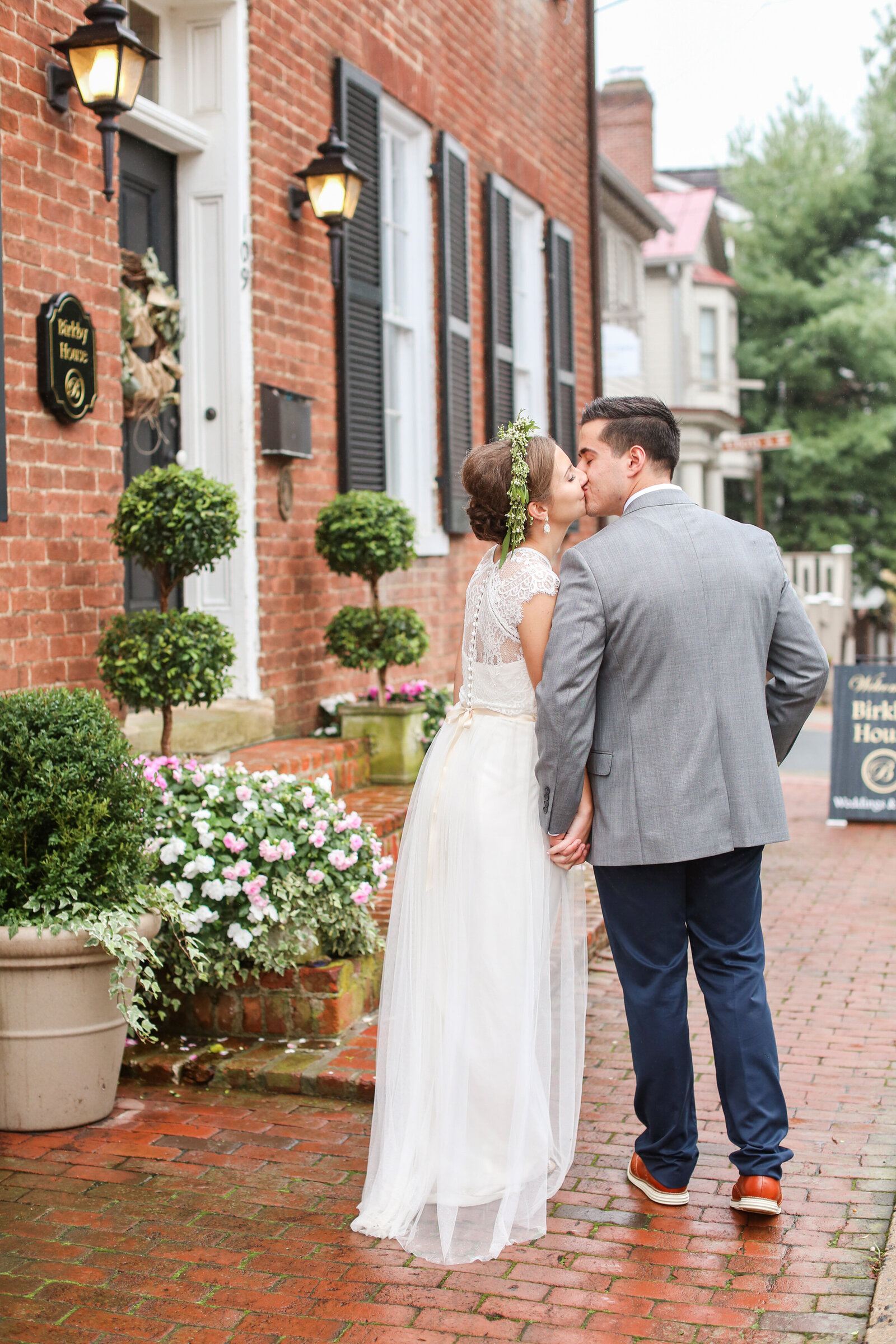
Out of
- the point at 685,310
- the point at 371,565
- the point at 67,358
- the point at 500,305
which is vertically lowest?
the point at 371,565

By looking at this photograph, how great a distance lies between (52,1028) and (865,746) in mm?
6491

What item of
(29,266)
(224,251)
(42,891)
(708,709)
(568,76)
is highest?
(568,76)

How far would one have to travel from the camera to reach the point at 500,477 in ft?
11.1

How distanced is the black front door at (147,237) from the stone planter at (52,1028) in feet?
8.17

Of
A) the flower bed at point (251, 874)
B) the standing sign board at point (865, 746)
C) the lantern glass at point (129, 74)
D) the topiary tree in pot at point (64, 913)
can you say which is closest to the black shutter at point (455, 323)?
the standing sign board at point (865, 746)

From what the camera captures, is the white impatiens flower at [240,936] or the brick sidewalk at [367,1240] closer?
the brick sidewalk at [367,1240]

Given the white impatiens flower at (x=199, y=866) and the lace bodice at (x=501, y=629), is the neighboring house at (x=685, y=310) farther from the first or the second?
the lace bodice at (x=501, y=629)

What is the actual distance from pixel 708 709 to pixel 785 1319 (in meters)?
1.27

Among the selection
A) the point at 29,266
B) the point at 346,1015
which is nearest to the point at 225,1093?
the point at 346,1015

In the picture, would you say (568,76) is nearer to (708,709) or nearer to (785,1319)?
(708,709)

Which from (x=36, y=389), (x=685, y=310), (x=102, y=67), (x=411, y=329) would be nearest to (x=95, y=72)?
(x=102, y=67)

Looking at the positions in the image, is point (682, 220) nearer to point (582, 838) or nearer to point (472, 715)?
point (472, 715)

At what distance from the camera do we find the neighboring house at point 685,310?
2588cm

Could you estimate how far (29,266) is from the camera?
4.86 m
